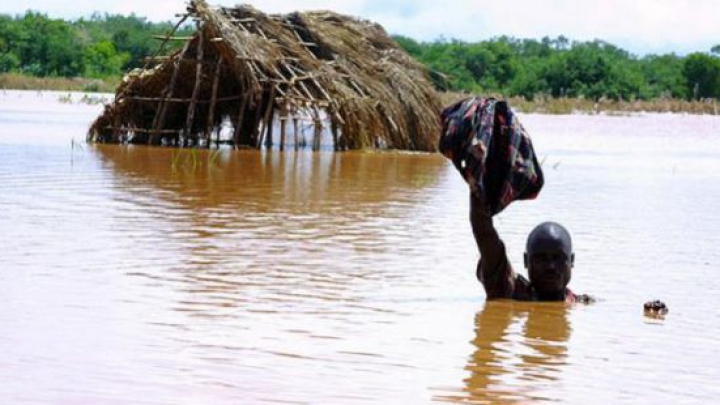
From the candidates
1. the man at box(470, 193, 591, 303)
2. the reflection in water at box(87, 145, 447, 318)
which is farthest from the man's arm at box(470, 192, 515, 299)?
the reflection in water at box(87, 145, 447, 318)

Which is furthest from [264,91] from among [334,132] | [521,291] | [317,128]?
[521,291]

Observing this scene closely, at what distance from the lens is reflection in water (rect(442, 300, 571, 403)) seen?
20.7 ft

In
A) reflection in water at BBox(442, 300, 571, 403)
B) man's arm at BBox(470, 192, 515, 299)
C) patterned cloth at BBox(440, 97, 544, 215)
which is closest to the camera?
reflection in water at BBox(442, 300, 571, 403)

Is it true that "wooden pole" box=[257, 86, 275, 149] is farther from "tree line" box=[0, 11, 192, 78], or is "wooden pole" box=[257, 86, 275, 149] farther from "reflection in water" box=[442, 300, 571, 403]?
"tree line" box=[0, 11, 192, 78]

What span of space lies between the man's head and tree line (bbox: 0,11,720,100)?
39.3m

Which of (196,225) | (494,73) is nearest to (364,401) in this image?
(196,225)

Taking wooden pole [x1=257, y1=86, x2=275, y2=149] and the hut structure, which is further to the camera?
the hut structure

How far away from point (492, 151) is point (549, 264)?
1.04m

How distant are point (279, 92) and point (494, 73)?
42523mm

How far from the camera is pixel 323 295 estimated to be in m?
8.83

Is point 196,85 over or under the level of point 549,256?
over

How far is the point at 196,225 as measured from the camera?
12383mm

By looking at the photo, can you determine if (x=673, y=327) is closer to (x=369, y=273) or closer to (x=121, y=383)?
(x=369, y=273)

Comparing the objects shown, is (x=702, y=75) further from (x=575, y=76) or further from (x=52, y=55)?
(x=52, y=55)
